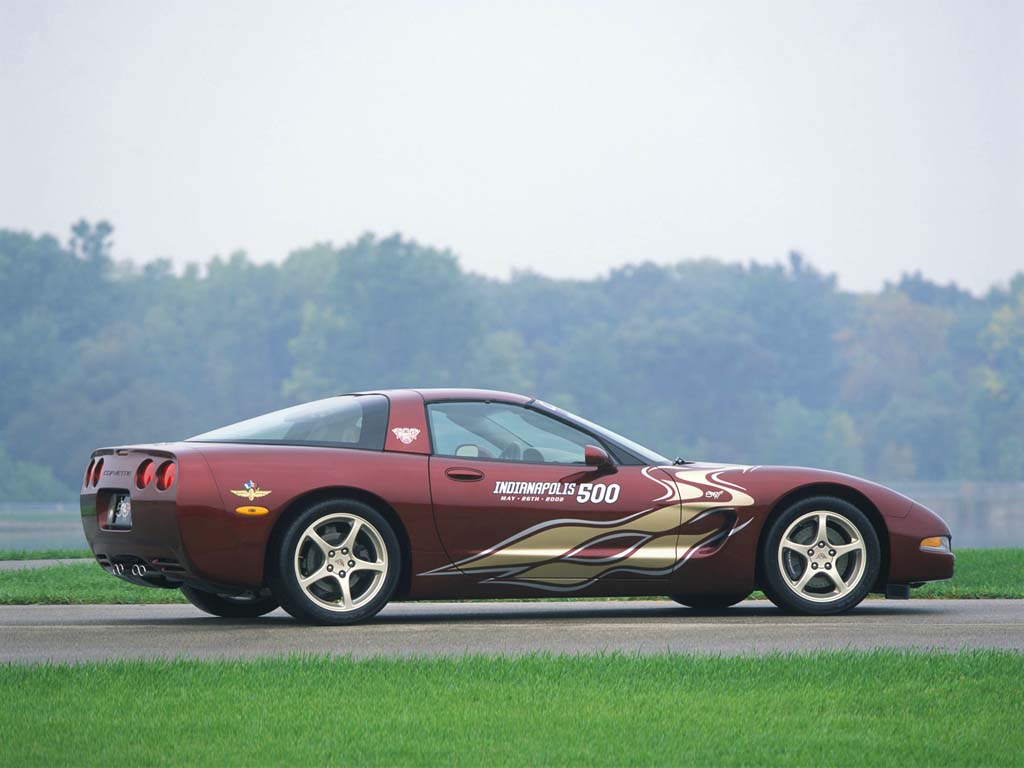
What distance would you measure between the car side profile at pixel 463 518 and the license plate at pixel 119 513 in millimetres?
16

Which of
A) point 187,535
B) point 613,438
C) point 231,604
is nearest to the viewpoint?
point 187,535

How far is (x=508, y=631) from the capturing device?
399 inches

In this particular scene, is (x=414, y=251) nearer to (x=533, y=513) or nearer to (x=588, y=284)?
(x=588, y=284)

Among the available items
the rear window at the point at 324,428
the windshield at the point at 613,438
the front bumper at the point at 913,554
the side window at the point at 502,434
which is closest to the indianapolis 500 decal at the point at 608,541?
the windshield at the point at 613,438

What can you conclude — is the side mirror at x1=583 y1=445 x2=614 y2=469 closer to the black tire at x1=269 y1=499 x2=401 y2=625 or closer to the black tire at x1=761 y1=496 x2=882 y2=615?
the black tire at x1=761 y1=496 x2=882 y2=615

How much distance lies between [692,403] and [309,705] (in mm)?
116033

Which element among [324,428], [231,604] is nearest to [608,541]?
[324,428]

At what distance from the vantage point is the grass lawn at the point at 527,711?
20.1ft

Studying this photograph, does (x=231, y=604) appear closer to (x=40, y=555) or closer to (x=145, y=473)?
(x=145, y=473)

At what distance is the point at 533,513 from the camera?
1061 cm

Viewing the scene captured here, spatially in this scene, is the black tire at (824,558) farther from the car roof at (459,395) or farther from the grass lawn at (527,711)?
the grass lawn at (527,711)

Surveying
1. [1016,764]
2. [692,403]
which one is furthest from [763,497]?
[692,403]

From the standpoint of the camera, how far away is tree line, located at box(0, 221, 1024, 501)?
11125 cm

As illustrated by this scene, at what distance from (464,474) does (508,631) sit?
3.25 feet
